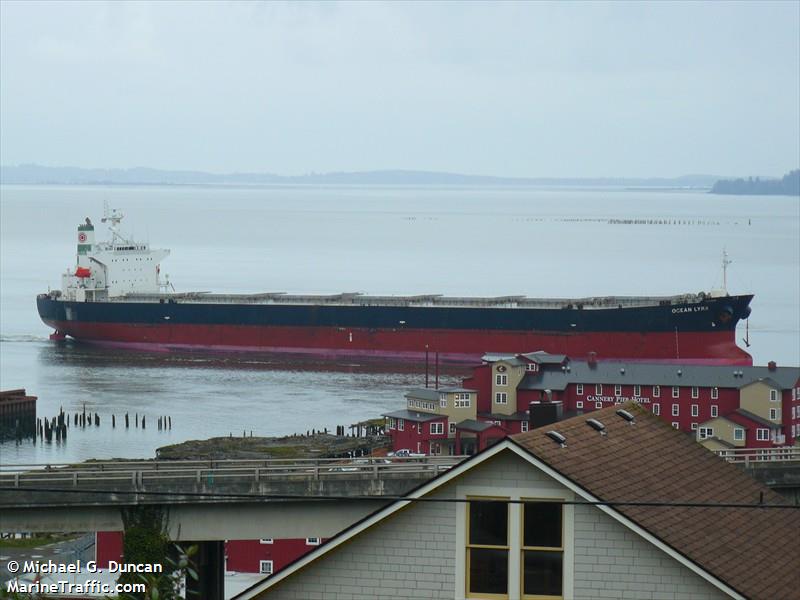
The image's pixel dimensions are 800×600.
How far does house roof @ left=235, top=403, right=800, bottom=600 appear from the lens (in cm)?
685

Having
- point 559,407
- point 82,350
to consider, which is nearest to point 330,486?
point 559,407

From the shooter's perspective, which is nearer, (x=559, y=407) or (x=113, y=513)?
(x=559, y=407)

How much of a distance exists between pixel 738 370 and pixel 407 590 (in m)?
25.1

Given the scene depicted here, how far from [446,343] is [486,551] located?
4207cm

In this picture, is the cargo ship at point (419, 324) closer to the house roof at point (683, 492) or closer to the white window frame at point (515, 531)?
the house roof at point (683, 492)

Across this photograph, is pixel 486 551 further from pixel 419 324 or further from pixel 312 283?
pixel 312 283

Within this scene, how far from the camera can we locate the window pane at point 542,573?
6.80 meters

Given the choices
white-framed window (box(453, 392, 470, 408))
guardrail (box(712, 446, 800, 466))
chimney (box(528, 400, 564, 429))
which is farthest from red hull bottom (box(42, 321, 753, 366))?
chimney (box(528, 400, 564, 429))

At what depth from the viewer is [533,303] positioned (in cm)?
4981

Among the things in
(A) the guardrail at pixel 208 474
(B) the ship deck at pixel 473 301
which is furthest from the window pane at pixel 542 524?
(B) the ship deck at pixel 473 301

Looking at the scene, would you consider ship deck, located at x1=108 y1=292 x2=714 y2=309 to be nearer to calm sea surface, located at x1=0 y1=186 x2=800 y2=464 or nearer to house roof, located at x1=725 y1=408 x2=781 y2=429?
calm sea surface, located at x1=0 y1=186 x2=800 y2=464

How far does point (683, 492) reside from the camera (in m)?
8.06

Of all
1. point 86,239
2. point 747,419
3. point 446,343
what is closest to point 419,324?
point 446,343

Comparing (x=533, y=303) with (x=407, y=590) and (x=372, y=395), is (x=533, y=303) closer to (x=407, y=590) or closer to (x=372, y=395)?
(x=372, y=395)
